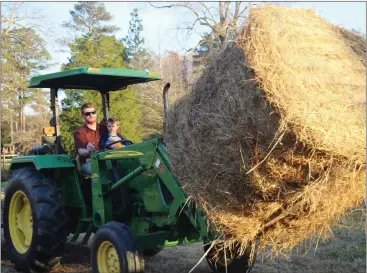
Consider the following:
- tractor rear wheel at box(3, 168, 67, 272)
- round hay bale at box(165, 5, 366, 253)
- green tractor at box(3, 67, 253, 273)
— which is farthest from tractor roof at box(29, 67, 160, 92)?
round hay bale at box(165, 5, 366, 253)

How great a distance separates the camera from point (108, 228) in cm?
509

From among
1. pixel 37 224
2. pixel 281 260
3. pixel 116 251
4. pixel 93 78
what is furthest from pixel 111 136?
pixel 281 260

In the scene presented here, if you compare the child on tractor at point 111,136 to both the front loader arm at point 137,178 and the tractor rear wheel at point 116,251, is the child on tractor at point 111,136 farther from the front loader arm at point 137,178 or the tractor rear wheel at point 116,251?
the tractor rear wheel at point 116,251

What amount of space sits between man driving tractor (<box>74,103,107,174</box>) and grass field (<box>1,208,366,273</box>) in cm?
136

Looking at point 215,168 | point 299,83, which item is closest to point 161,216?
point 215,168

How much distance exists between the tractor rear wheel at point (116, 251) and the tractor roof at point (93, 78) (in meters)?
1.85

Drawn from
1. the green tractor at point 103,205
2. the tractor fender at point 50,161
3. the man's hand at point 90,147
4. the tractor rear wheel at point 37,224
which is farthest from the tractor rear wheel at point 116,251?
the tractor fender at point 50,161

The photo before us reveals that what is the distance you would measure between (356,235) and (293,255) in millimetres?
1318

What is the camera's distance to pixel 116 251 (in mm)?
4941

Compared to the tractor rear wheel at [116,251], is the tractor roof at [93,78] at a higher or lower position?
higher

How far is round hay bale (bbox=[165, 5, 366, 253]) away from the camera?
333 centimetres

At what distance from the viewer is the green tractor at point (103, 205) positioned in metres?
5.00

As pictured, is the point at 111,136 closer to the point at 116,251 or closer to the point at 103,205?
the point at 103,205

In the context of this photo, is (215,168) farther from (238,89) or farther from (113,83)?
(113,83)
